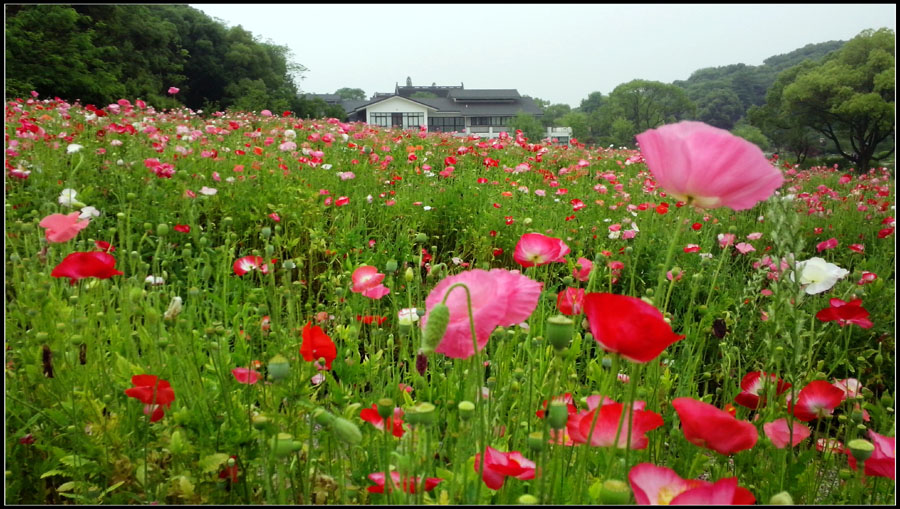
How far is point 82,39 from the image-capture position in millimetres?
8617

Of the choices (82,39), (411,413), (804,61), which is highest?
(804,61)

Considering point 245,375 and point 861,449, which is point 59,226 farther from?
point 861,449

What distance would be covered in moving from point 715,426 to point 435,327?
1.23ft

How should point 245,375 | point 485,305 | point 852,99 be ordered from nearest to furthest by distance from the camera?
point 485,305 < point 245,375 < point 852,99

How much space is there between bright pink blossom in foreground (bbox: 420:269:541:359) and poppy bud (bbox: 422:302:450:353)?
4cm

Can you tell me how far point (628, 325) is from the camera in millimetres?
524

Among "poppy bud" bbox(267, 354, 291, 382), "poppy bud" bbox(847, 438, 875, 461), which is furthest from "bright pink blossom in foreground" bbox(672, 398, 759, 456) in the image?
"poppy bud" bbox(267, 354, 291, 382)

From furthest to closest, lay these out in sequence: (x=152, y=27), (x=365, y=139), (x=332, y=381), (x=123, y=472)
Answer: (x=152, y=27) → (x=365, y=139) → (x=332, y=381) → (x=123, y=472)

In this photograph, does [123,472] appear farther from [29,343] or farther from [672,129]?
[672,129]

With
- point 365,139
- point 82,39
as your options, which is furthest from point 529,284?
point 82,39

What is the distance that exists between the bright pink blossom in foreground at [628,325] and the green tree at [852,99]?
16.2 meters

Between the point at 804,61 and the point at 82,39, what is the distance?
60.9 feet

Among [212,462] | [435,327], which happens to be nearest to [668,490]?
[435,327]

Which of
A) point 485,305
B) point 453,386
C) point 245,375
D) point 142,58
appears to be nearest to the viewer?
point 485,305
